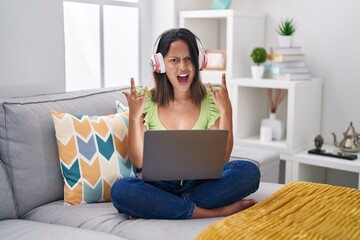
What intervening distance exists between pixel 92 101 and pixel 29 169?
0.47 meters

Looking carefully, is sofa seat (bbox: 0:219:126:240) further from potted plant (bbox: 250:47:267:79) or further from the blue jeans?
potted plant (bbox: 250:47:267:79)

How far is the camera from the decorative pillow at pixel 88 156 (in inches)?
77.6

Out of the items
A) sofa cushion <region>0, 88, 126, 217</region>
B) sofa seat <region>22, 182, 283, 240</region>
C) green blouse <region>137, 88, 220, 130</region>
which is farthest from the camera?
green blouse <region>137, 88, 220, 130</region>

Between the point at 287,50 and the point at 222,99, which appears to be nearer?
the point at 222,99

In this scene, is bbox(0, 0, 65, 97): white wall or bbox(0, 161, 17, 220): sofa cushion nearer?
bbox(0, 161, 17, 220): sofa cushion

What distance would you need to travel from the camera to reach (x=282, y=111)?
325 cm

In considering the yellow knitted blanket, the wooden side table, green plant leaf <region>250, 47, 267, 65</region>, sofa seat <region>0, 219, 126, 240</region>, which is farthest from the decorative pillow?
green plant leaf <region>250, 47, 267, 65</region>

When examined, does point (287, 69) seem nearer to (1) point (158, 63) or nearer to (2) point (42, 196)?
(1) point (158, 63)

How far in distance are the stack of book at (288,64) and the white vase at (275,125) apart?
0.27m

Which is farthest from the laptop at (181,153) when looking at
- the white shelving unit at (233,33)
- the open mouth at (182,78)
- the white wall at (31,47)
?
the white shelving unit at (233,33)

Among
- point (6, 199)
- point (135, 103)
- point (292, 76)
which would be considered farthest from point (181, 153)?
point (292, 76)

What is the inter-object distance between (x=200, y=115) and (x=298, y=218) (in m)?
0.58

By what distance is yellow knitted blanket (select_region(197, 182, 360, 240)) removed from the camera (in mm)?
1542

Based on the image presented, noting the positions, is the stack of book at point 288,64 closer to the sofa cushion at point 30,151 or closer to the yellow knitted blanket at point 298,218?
the yellow knitted blanket at point 298,218
